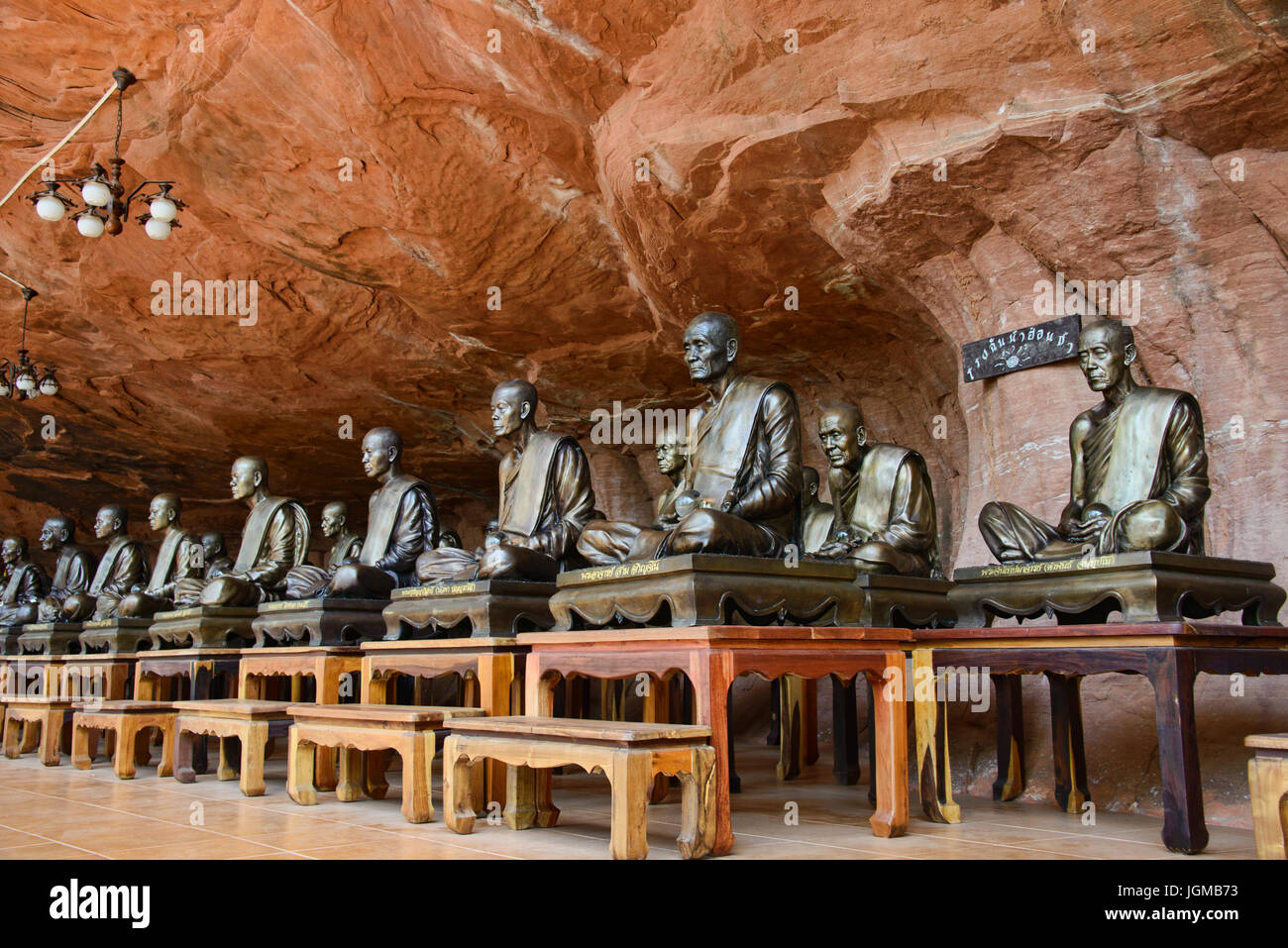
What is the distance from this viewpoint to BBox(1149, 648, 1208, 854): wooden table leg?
2.96 metres

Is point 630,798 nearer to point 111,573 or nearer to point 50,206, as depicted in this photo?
point 50,206

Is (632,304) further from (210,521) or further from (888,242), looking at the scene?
(210,521)

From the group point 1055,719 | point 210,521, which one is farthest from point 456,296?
point 210,521

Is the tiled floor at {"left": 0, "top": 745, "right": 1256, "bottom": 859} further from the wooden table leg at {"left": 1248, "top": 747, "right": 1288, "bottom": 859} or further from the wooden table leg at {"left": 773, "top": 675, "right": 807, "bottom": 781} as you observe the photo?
the wooden table leg at {"left": 773, "top": 675, "right": 807, "bottom": 781}

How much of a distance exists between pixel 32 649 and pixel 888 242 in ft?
23.9

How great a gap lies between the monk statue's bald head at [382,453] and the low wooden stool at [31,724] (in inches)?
82.1

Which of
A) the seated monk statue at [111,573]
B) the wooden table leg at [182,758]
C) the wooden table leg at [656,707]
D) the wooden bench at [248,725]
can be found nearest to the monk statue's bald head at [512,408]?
the wooden table leg at [656,707]

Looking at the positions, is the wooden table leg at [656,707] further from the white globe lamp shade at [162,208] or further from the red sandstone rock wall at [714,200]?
the white globe lamp shade at [162,208]

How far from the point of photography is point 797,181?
5.37m

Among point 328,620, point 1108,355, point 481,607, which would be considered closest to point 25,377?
point 328,620

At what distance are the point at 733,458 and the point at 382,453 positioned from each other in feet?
9.56

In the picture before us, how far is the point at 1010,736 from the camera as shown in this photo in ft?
13.9

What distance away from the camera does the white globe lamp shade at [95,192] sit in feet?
18.2

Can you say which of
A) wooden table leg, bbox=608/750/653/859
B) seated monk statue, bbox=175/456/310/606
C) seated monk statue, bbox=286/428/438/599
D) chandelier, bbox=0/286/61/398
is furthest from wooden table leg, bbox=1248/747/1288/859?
Answer: chandelier, bbox=0/286/61/398
